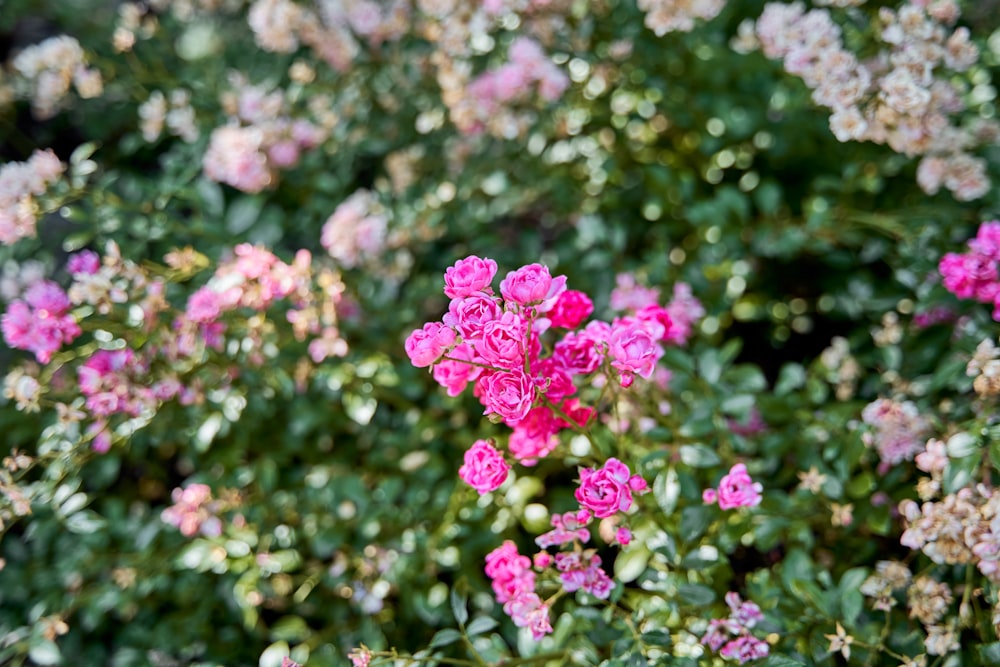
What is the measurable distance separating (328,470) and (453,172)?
0.87 meters

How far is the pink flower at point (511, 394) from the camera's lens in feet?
3.21

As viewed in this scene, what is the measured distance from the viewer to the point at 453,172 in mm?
2211

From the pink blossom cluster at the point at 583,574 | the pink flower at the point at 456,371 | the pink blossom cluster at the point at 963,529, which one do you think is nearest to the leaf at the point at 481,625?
the pink blossom cluster at the point at 583,574

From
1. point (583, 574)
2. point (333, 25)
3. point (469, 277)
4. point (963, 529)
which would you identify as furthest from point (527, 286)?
point (333, 25)

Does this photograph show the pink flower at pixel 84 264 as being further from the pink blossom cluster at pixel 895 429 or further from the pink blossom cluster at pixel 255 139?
the pink blossom cluster at pixel 895 429

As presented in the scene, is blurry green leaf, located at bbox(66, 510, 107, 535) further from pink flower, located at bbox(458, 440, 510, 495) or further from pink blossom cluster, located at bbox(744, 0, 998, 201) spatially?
pink blossom cluster, located at bbox(744, 0, 998, 201)

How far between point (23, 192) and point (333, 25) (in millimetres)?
863

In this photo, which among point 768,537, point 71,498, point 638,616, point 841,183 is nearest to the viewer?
point 638,616

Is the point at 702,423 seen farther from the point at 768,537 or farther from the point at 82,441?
the point at 82,441

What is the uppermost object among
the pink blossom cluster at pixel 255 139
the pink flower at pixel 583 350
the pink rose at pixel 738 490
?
the pink flower at pixel 583 350

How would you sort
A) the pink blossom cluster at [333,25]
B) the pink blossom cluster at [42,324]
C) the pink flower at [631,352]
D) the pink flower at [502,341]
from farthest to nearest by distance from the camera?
the pink blossom cluster at [333,25] → the pink blossom cluster at [42,324] → the pink flower at [631,352] → the pink flower at [502,341]

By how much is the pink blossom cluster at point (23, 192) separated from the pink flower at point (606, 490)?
45.3 inches

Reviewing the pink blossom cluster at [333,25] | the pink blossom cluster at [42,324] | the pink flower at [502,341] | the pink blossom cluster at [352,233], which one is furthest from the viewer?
the pink blossom cluster at [333,25]

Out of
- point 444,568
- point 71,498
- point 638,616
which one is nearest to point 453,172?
point 444,568
